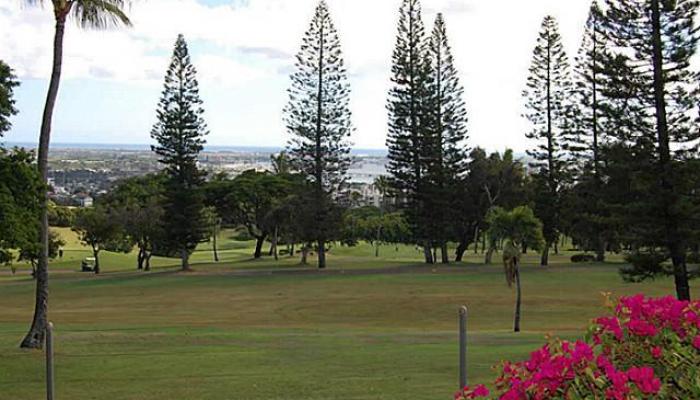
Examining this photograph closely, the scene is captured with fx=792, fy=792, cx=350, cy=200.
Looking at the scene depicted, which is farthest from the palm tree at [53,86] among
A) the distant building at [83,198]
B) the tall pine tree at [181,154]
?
the distant building at [83,198]

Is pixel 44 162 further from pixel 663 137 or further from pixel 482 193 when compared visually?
pixel 482 193

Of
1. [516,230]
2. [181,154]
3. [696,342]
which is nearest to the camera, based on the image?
[696,342]

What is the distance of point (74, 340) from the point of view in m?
15.0

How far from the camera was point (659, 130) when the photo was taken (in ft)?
74.7

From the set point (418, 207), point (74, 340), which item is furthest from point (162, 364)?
point (418, 207)

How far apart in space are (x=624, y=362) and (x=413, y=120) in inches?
1607

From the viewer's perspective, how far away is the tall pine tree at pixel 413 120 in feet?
143

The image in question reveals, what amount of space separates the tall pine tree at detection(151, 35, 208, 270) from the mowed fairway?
238 cm

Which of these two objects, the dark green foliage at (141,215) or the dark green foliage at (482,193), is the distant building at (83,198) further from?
the dark green foliage at (482,193)

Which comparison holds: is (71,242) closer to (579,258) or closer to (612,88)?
(579,258)

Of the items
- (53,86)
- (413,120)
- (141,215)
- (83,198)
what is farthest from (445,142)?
(83,198)

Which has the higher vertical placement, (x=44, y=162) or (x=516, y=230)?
(x=44, y=162)

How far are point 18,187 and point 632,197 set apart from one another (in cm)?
2781

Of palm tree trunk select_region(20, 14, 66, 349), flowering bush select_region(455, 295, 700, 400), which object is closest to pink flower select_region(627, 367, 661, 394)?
flowering bush select_region(455, 295, 700, 400)
